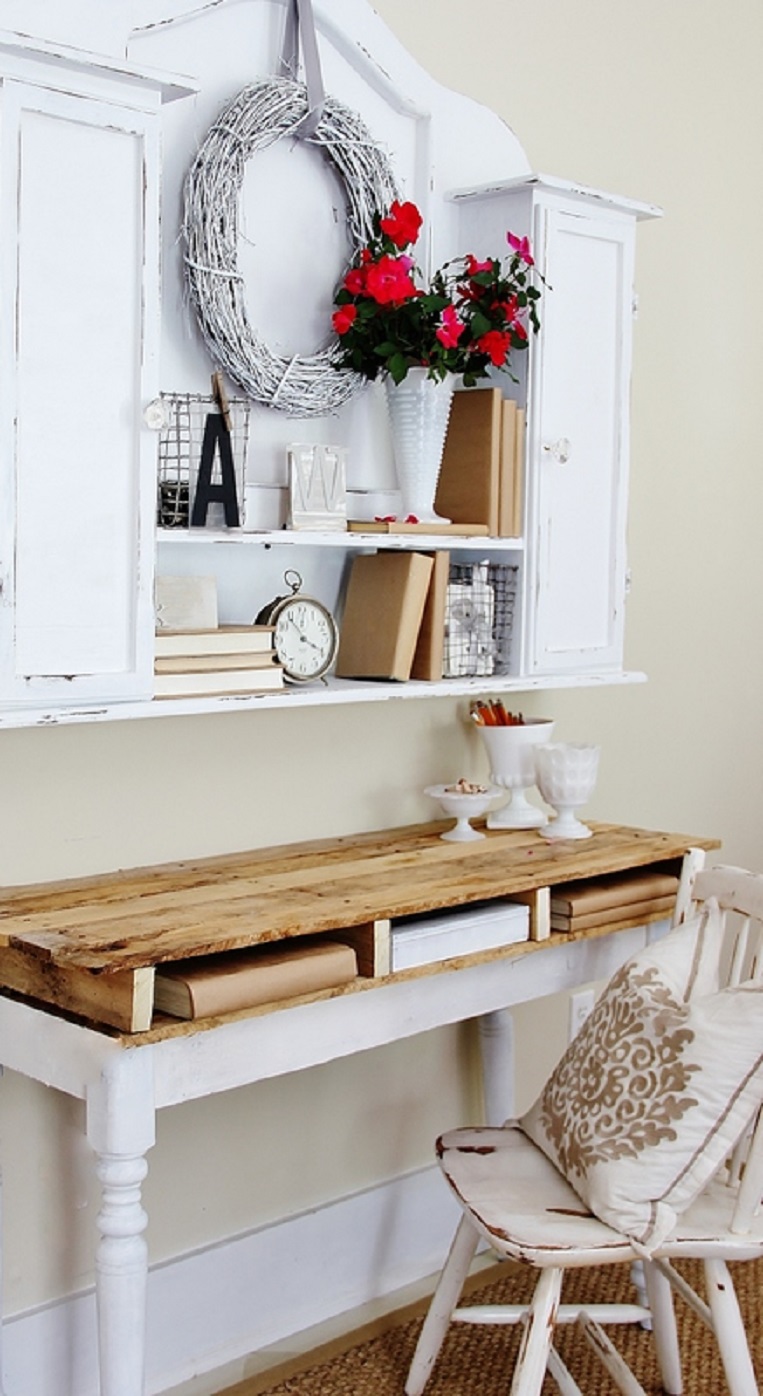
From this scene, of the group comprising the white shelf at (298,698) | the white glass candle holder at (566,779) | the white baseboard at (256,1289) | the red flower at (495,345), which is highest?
the red flower at (495,345)

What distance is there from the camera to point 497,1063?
2.96 meters

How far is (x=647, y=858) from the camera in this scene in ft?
8.39

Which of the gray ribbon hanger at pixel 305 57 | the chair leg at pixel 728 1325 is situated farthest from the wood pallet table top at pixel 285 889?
the gray ribbon hanger at pixel 305 57

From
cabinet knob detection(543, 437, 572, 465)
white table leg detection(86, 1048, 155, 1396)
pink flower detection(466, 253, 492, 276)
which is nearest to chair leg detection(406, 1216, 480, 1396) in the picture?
white table leg detection(86, 1048, 155, 1396)

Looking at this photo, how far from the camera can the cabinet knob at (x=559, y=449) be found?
2615 mm

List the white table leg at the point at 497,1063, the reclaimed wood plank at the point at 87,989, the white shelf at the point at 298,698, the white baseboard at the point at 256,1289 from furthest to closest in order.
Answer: the white table leg at the point at 497,1063
the white baseboard at the point at 256,1289
the white shelf at the point at 298,698
the reclaimed wood plank at the point at 87,989

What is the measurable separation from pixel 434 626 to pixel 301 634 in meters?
0.22

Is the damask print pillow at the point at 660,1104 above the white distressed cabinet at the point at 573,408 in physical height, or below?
below

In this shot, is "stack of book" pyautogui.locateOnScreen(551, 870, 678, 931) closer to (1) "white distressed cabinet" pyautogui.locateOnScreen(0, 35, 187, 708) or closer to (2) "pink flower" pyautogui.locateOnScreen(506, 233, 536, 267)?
(1) "white distressed cabinet" pyautogui.locateOnScreen(0, 35, 187, 708)

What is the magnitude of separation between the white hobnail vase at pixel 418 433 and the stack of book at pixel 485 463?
2.1 inches

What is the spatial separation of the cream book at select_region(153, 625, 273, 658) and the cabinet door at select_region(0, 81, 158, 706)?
0.10 meters

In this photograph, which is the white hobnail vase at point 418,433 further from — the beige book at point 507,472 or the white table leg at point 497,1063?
the white table leg at point 497,1063

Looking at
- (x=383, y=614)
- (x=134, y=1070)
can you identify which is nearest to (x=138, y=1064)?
(x=134, y=1070)

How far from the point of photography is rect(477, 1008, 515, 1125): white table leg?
296 cm
